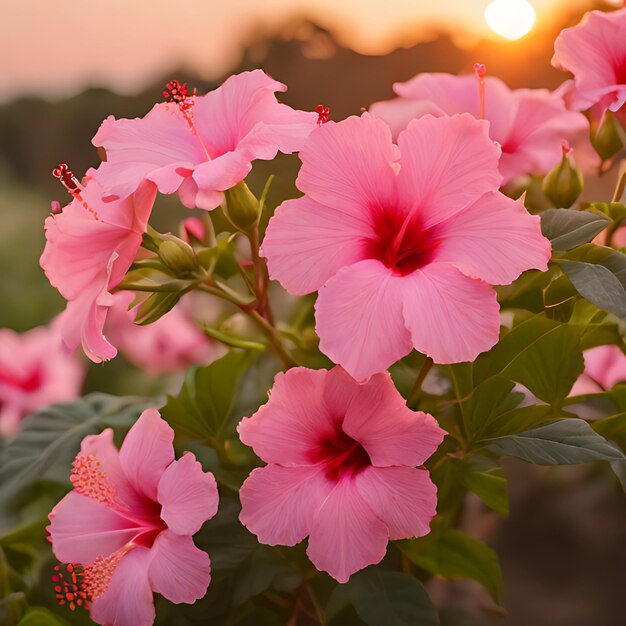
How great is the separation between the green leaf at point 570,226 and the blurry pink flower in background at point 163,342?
0.39 m

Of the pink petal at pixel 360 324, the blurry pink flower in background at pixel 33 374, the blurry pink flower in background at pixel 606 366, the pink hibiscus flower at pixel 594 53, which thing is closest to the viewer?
the pink petal at pixel 360 324

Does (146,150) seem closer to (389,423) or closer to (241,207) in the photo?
(241,207)

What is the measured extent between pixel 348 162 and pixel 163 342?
0.43 m

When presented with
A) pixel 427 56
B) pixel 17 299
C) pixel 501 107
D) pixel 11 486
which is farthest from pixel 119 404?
pixel 427 56

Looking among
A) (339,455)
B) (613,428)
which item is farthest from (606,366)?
(339,455)

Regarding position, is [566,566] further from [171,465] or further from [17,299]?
[17,299]

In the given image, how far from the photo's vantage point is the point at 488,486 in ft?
1.26

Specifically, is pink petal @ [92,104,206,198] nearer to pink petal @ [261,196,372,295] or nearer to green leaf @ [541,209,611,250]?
pink petal @ [261,196,372,295]

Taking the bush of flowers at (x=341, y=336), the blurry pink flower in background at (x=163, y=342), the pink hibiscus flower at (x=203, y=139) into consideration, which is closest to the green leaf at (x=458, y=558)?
the bush of flowers at (x=341, y=336)

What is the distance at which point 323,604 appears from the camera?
0.42 m

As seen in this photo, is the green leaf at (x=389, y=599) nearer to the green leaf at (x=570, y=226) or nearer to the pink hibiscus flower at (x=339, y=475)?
the pink hibiscus flower at (x=339, y=475)

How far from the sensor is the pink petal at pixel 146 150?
0.33m

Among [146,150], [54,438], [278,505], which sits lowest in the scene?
[54,438]

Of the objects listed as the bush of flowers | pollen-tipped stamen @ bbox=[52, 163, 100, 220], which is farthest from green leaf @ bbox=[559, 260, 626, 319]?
pollen-tipped stamen @ bbox=[52, 163, 100, 220]
